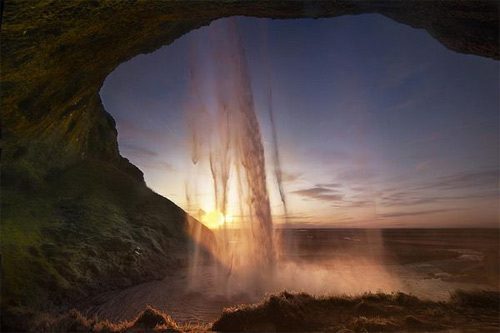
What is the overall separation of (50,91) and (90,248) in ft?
31.8

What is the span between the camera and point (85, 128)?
23.1 m

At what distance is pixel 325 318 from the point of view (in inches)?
317

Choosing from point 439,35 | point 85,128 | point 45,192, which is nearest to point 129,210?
point 45,192

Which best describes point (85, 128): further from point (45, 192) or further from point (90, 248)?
point (90, 248)

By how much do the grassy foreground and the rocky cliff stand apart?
2.90 metres

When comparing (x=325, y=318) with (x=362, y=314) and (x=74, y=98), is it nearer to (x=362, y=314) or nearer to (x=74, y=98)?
(x=362, y=314)

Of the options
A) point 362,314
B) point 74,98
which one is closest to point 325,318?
point 362,314

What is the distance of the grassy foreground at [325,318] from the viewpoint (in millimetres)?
7473

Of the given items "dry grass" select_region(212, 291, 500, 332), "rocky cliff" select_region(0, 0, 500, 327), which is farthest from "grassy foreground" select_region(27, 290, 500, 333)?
"rocky cliff" select_region(0, 0, 500, 327)

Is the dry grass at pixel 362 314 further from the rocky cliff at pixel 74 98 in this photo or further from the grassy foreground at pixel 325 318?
the rocky cliff at pixel 74 98

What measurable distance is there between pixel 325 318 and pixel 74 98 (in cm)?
1264

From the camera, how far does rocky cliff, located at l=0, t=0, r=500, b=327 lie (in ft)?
22.5

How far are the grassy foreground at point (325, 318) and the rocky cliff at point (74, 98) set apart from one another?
290 cm

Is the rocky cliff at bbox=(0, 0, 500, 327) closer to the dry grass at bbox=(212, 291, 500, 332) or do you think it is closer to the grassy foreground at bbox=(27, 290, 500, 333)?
the grassy foreground at bbox=(27, 290, 500, 333)
